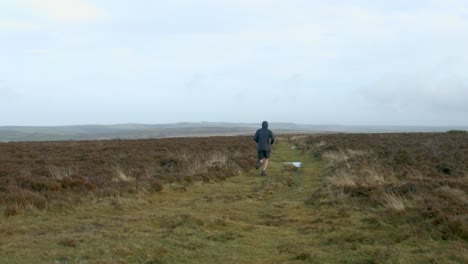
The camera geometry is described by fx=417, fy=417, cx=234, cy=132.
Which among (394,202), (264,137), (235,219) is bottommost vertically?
(235,219)

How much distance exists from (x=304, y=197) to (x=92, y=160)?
13.1 meters

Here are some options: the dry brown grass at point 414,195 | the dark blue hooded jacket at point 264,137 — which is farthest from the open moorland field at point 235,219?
the dark blue hooded jacket at point 264,137

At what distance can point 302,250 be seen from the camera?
6.35 metres

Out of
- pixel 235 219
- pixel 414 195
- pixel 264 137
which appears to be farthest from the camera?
pixel 264 137

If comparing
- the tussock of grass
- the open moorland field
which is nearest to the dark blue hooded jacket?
the open moorland field

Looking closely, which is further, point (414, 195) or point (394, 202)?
point (414, 195)

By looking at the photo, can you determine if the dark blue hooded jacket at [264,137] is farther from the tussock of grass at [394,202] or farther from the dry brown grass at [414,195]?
the tussock of grass at [394,202]

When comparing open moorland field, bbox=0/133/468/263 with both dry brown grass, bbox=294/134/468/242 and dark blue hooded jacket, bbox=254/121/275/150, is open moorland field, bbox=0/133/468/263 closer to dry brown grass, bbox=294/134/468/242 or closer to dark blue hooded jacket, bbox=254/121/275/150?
dry brown grass, bbox=294/134/468/242

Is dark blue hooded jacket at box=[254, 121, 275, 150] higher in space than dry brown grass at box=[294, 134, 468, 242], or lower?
higher

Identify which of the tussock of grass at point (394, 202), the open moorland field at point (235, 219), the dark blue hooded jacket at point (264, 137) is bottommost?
the open moorland field at point (235, 219)

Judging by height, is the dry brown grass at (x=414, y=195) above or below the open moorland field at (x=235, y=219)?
above

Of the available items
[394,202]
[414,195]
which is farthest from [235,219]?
[414,195]

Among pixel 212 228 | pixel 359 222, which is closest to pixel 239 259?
pixel 212 228

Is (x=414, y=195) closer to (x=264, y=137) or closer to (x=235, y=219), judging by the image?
(x=235, y=219)
